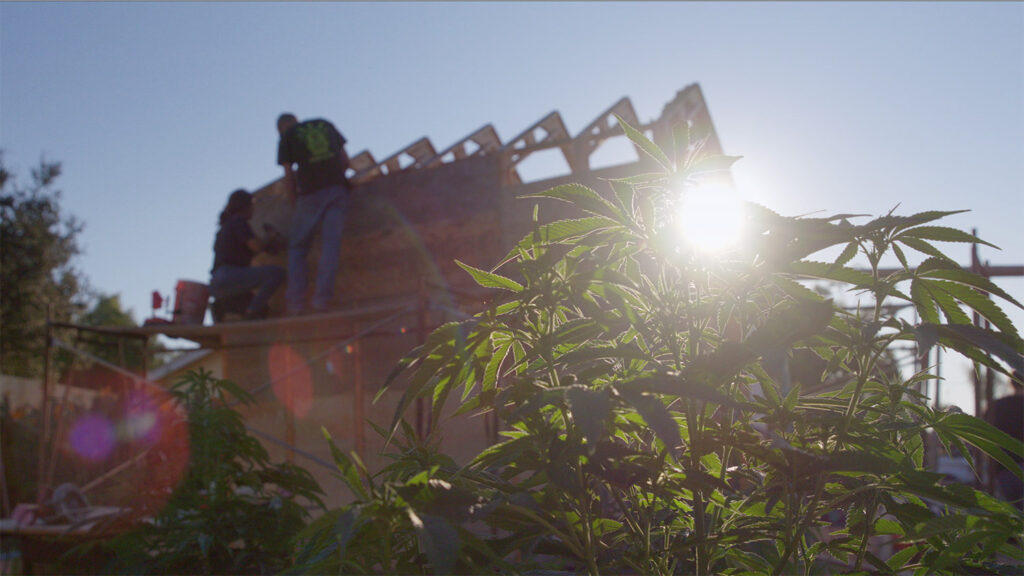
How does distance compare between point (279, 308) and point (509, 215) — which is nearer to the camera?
point (509, 215)

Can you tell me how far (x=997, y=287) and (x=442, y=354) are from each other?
68 centimetres

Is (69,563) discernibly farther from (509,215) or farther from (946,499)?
(946,499)

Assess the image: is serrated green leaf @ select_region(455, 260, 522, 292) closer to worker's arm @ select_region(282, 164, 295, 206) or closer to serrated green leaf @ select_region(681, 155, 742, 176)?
serrated green leaf @ select_region(681, 155, 742, 176)

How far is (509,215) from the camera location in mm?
5316

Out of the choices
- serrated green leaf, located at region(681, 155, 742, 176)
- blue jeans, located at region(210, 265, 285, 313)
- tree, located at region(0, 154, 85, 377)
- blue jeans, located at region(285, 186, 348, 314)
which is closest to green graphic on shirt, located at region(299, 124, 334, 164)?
blue jeans, located at region(285, 186, 348, 314)

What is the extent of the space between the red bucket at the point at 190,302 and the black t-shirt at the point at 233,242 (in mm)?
383

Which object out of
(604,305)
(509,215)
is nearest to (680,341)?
(604,305)

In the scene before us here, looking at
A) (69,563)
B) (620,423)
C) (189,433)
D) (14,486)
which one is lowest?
(14,486)

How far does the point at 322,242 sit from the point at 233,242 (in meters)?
0.71

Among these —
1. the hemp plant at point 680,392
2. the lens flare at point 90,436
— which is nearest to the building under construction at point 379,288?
the hemp plant at point 680,392

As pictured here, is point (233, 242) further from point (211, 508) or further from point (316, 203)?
point (211, 508)

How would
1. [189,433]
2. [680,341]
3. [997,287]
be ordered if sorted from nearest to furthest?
[997,287] → [680,341] → [189,433]

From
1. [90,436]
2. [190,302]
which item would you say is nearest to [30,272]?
[90,436]

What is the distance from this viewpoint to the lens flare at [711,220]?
37.1 inches
